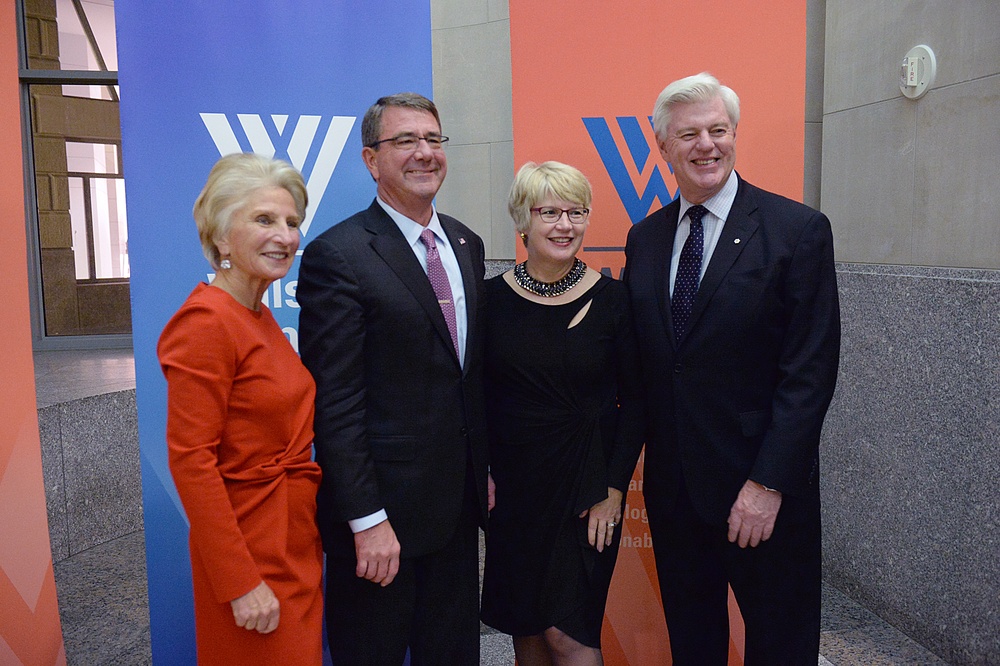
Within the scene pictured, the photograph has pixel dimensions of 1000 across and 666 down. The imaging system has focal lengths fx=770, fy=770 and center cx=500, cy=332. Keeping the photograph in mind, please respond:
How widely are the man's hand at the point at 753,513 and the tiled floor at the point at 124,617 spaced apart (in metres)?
1.37

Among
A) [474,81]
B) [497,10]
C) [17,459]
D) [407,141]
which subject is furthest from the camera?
[474,81]

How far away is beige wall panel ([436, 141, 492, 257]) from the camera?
172 inches

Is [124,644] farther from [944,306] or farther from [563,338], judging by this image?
[944,306]

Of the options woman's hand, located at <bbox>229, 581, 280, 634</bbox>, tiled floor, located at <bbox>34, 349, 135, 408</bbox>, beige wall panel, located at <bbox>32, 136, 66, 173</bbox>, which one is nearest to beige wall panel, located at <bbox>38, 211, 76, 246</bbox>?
beige wall panel, located at <bbox>32, 136, 66, 173</bbox>

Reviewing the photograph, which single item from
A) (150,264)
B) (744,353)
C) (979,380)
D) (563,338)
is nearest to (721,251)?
(744,353)

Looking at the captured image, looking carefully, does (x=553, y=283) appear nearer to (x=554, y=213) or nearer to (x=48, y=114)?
(x=554, y=213)

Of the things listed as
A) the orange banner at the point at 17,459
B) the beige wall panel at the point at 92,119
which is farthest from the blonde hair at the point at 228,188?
the beige wall panel at the point at 92,119

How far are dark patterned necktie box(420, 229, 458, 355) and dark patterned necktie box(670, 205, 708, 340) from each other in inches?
23.1

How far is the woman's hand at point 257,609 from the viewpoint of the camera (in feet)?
5.36

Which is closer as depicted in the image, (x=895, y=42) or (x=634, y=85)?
(x=634, y=85)

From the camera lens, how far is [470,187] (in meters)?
4.39

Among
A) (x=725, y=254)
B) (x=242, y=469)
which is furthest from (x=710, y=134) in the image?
(x=242, y=469)

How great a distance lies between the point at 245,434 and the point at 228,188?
54 centimetres

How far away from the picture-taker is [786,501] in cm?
201
